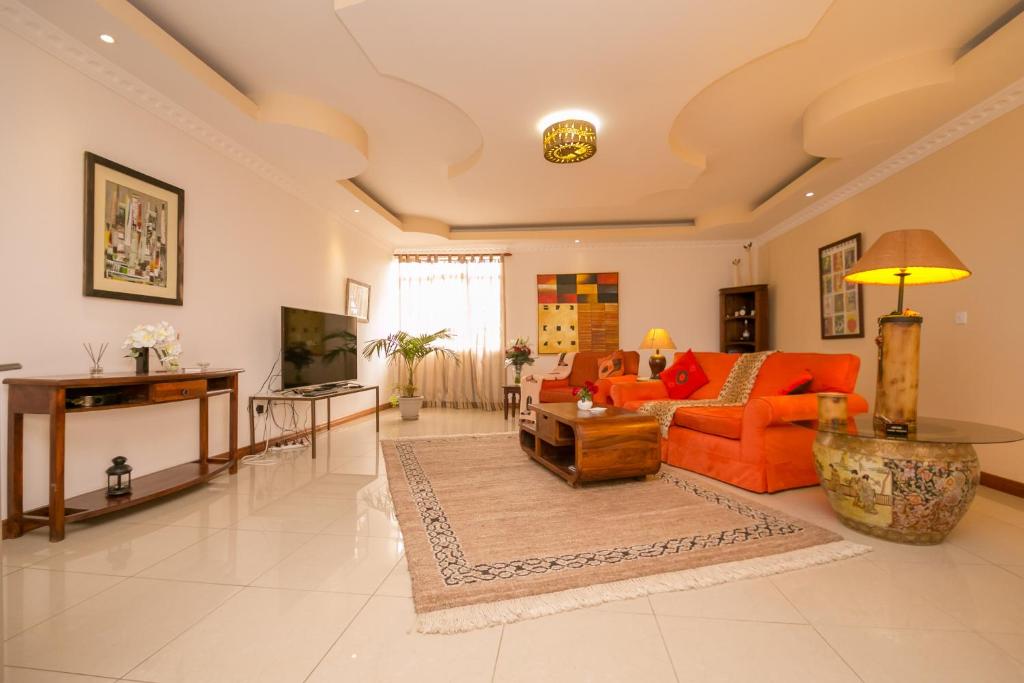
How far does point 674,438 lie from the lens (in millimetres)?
3619

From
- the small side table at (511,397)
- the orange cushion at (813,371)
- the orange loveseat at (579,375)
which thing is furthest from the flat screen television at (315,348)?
the orange cushion at (813,371)

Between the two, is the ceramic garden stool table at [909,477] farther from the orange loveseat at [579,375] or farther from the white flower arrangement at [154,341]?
the white flower arrangement at [154,341]

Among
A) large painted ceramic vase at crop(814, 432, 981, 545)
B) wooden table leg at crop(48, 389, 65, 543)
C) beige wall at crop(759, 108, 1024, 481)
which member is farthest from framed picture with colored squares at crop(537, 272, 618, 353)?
wooden table leg at crop(48, 389, 65, 543)

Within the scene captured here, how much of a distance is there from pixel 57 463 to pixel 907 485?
394 centimetres

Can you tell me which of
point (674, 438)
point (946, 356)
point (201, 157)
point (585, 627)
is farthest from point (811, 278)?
point (201, 157)

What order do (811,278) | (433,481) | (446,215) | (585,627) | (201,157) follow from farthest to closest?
(446,215) → (811,278) → (201,157) → (433,481) → (585,627)

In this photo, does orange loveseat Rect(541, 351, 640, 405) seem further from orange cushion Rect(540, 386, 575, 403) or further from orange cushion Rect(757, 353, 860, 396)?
orange cushion Rect(757, 353, 860, 396)

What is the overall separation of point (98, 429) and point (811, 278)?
6610mm

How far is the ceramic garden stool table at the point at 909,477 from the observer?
6.78 feet

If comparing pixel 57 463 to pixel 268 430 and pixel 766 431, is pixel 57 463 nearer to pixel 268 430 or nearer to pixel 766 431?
pixel 268 430

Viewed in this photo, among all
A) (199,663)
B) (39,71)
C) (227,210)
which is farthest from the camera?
(227,210)

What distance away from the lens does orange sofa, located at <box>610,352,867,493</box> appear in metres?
2.88

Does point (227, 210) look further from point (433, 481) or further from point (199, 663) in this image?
point (199, 663)

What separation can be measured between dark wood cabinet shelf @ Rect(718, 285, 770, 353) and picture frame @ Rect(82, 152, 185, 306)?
6390mm
